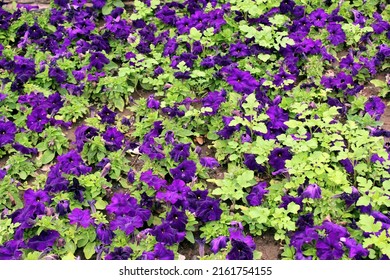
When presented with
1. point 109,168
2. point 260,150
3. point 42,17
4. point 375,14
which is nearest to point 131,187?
point 109,168

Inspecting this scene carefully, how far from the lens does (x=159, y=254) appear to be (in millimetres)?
4469

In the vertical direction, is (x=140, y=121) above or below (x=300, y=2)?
below

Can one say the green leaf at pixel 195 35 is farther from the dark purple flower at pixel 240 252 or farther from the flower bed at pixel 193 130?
the dark purple flower at pixel 240 252

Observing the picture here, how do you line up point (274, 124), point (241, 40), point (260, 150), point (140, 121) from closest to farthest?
point (260, 150) → point (274, 124) → point (140, 121) → point (241, 40)

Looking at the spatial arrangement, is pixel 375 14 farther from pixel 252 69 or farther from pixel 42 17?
pixel 42 17

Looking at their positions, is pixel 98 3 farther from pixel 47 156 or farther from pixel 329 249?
pixel 329 249

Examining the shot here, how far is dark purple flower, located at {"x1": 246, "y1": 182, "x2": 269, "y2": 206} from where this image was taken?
4840 mm

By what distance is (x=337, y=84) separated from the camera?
5.83 meters

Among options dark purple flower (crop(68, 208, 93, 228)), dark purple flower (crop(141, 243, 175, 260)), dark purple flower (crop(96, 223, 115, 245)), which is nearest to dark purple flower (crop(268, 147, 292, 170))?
dark purple flower (crop(141, 243, 175, 260))

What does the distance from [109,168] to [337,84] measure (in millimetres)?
2276

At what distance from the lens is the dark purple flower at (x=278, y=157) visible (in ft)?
16.7

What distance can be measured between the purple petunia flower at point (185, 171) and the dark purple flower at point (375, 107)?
171 cm

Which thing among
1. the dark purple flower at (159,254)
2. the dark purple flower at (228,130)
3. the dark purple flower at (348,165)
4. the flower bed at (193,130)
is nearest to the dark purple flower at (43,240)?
the flower bed at (193,130)

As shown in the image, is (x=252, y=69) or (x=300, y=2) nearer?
(x=252, y=69)
